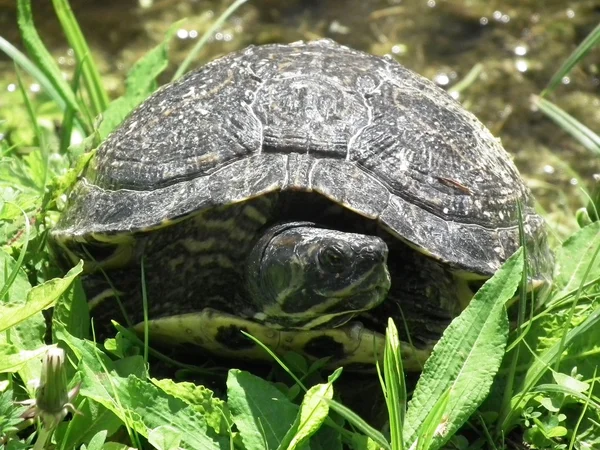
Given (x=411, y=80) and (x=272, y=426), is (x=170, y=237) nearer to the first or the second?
(x=272, y=426)

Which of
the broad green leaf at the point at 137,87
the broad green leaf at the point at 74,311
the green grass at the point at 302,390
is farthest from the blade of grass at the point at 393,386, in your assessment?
the broad green leaf at the point at 137,87

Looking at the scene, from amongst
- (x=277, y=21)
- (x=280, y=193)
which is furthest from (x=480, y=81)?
(x=280, y=193)

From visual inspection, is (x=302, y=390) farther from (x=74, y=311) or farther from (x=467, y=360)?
(x=74, y=311)

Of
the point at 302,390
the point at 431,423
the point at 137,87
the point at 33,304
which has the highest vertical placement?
the point at 137,87

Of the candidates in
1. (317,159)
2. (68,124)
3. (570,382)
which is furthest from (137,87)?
(570,382)

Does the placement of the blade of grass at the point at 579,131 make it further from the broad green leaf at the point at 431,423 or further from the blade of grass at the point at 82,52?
the blade of grass at the point at 82,52

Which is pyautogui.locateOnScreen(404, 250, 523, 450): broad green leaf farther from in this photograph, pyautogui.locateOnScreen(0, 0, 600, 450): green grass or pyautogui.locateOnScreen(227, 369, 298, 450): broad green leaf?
pyautogui.locateOnScreen(227, 369, 298, 450): broad green leaf
